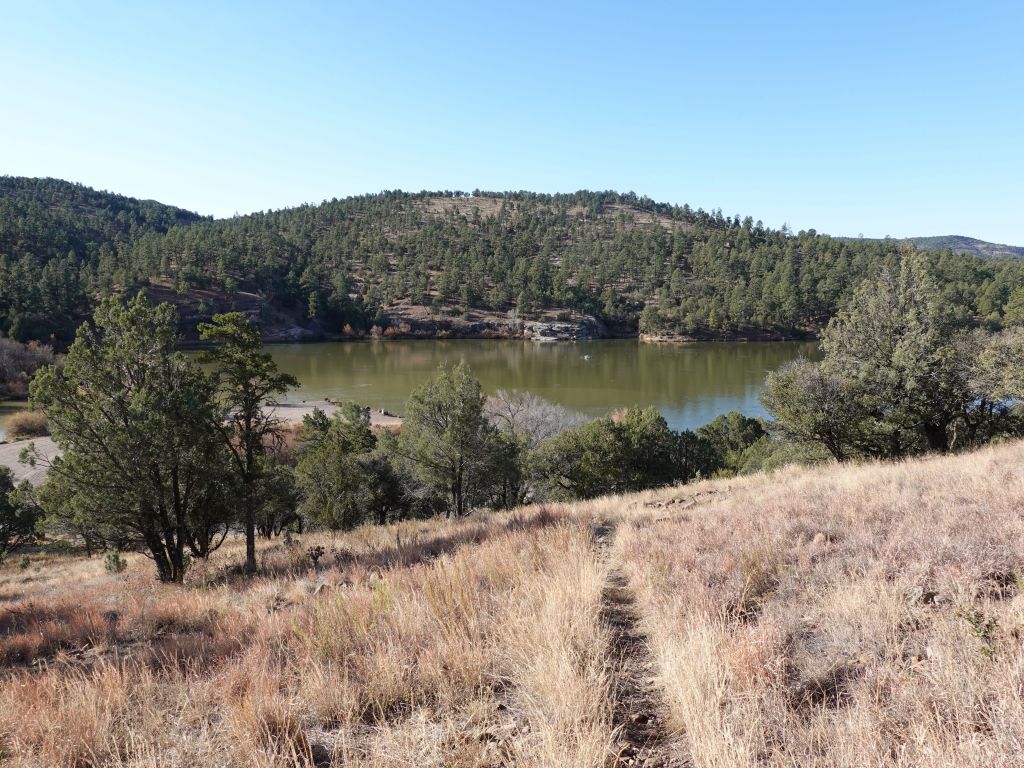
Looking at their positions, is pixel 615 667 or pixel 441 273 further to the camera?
pixel 441 273

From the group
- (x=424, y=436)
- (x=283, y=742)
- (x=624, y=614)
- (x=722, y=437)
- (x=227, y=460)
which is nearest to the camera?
(x=283, y=742)

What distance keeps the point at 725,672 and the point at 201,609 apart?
6.36 m

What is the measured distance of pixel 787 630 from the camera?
11.1 feet

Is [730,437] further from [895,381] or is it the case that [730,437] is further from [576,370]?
[576,370]

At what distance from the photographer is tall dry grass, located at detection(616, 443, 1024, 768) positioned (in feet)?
7.38

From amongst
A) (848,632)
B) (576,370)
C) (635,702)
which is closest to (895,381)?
(848,632)

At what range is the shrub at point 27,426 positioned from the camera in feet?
132

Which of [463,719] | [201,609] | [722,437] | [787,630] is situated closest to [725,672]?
[787,630]

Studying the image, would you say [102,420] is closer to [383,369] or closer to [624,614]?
[624,614]

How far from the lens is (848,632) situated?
10.4ft

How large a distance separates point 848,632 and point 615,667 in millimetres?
1464

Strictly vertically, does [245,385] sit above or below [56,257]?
below

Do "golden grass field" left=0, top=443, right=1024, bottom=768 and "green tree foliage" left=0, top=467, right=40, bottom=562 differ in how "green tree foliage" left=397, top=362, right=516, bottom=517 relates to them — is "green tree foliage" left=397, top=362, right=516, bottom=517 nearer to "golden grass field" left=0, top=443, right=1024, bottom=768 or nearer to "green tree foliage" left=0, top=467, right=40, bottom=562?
"golden grass field" left=0, top=443, right=1024, bottom=768

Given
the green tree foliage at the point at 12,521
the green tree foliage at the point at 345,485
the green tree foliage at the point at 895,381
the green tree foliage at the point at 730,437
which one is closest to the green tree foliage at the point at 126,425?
the green tree foliage at the point at 345,485
